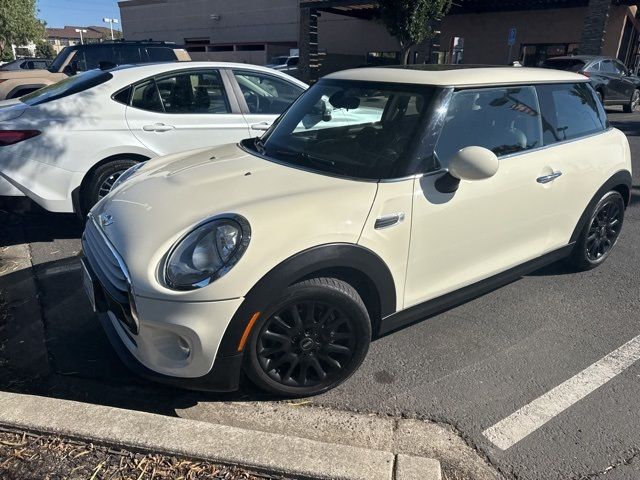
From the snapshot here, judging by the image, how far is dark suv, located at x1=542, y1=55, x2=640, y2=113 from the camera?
44.1 feet

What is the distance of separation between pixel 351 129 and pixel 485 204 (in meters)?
0.99

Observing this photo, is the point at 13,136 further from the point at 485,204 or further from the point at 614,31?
the point at 614,31

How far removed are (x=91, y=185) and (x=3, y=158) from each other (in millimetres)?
694

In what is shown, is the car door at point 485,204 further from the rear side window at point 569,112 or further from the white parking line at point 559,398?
the white parking line at point 559,398

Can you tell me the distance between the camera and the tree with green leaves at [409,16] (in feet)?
55.6

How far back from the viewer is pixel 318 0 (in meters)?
23.2

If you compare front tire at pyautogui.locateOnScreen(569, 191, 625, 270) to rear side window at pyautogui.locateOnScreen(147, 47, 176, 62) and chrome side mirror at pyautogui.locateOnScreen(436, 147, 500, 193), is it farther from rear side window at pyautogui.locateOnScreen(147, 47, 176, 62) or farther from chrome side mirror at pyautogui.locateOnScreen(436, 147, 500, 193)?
rear side window at pyautogui.locateOnScreen(147, 47, 176, 62)

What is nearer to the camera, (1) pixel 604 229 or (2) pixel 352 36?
(1) pixel 604 229

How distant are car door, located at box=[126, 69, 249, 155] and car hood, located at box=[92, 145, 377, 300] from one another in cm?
195

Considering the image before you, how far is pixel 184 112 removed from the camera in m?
4.91

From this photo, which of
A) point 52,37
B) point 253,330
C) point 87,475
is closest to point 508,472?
point 253,330

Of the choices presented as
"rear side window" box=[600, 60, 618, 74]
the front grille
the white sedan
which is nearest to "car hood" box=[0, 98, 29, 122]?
the white sedan

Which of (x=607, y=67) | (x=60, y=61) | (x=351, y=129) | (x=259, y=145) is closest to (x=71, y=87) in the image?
(x=259, y=145)

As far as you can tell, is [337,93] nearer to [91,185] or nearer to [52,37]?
[91,185]
